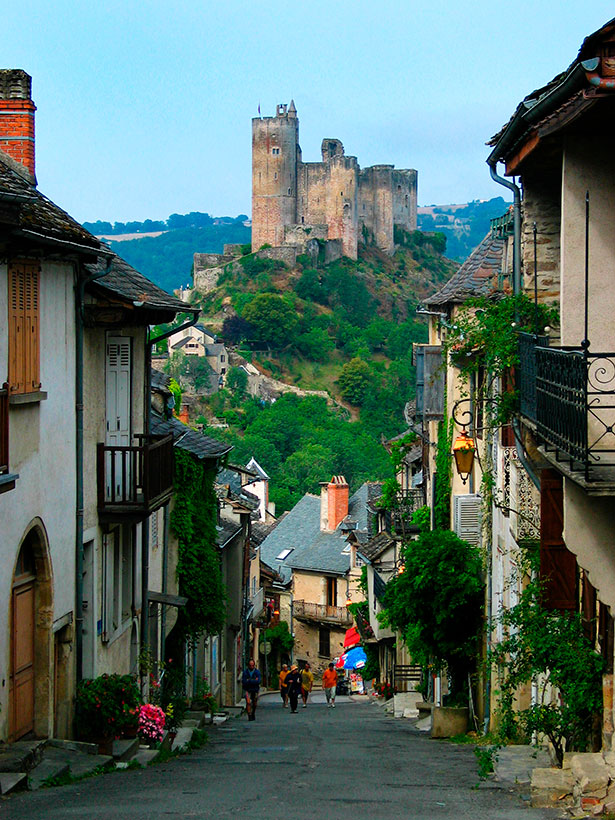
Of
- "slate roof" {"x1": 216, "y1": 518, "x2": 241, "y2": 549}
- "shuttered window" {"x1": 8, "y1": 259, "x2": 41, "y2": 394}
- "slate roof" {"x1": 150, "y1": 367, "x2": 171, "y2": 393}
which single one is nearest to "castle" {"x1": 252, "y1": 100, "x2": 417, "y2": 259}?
"slate roof" {"x1": 216, "y1": 518, "x2": 241, "y2": 549}

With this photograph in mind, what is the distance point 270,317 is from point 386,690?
289 feet

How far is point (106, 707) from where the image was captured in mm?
11859

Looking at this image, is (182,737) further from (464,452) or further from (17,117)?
(17,117)

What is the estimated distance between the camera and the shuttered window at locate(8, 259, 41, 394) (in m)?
9.91

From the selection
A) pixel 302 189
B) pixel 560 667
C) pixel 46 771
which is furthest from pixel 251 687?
pixel 302 189

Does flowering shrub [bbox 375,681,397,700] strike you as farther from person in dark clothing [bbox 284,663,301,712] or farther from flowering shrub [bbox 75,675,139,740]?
flowering shrub [bbox 75,675,139,740]

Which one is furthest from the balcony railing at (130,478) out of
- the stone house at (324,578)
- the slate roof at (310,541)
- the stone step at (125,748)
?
the slate roof at (310,541)

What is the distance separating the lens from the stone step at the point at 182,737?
48.3 ft

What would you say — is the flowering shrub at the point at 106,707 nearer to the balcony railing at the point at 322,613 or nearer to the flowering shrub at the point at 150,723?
the flowering shrub at the point at 150,723

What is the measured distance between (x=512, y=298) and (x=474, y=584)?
8.16m

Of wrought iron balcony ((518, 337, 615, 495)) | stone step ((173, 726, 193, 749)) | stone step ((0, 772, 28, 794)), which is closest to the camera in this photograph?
wrought iron balcony ((518, 337, 615, 495))

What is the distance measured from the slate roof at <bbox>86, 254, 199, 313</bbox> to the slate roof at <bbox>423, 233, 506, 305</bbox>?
19.9 ft

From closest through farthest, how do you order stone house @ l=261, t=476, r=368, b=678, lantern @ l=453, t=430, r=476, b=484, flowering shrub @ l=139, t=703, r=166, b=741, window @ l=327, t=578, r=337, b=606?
flowering shrub @ l=139, t=703, r=166, b=741 → lantern @ l=453, t=430, r=476, b=484 → stone house @ l=261, t=476, r=368, b=678 → window @ l=327, t=578, r=337, b=606

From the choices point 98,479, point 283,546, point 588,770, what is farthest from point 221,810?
point 283,546
